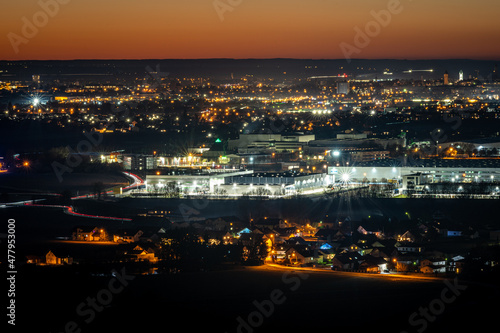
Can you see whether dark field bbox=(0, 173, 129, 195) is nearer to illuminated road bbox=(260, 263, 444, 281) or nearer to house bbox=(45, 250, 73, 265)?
house bbox=(45, 250, 73, 265)

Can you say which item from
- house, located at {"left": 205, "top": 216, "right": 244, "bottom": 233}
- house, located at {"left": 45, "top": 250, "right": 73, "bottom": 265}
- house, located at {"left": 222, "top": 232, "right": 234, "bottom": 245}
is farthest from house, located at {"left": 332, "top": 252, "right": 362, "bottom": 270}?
house, located at {"left": 45, "top": 250, "right": 73, "bottom": 265}

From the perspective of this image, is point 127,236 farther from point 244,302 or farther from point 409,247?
point 244,302

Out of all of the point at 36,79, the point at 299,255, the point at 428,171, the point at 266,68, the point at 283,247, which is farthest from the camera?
the point at 266,68

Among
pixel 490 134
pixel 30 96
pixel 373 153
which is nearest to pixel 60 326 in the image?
pixel 373 153

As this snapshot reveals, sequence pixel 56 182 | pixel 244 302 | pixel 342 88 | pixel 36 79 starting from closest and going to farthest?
1. pixel 244 302
2. pixel 56 182
3. pixel 342 88
4. pixel 36 79

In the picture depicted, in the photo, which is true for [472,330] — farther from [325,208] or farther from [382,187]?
[382,187]

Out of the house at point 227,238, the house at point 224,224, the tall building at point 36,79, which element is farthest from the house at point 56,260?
the tall building at point 36,79

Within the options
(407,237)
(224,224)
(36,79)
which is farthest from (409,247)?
(36,79)

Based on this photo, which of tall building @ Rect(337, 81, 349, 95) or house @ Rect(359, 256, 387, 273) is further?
tall building @ Rect(337, 81, 349, 95)
